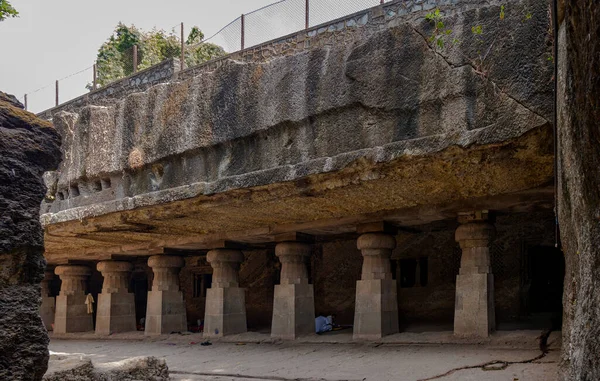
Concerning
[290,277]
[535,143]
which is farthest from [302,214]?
[535,143]

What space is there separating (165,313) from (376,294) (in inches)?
167

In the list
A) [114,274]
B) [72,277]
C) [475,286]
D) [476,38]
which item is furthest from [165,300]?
[476,38]

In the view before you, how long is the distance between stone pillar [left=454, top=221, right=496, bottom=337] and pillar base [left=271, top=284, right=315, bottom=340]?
7.59 feet

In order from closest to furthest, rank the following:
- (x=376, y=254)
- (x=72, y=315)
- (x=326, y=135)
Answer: (x=326, y=135)
(x=376, y=254)
(x=72, y=315)

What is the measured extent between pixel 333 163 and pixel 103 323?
7128mm

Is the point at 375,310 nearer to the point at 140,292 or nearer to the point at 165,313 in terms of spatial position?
the point at 165,313

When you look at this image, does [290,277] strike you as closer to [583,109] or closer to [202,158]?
[202,158]

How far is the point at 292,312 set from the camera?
8.28 m

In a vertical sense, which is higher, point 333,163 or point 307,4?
point 307,4

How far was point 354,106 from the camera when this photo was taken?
5.97 metres

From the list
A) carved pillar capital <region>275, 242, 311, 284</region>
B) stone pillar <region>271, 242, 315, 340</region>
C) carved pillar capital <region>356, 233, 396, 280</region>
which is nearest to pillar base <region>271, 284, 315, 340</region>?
stone pillar <region>271, 242, 315, 340</region>

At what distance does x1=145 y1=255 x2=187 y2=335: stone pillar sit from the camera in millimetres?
10070

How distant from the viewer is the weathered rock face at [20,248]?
2.85 meters

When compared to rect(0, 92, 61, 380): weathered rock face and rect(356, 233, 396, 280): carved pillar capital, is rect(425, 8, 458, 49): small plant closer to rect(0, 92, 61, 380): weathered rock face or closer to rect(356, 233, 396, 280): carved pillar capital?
rect(356, 233, 396, 280): carved pillar capital
